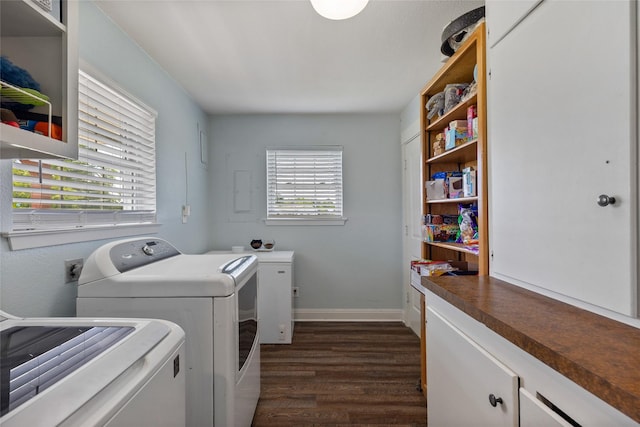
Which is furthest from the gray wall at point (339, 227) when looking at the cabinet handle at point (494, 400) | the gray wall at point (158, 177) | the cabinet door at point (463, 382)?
the cabinet handle at point (494, 400)

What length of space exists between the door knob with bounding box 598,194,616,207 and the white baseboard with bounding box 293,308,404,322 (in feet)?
9.11

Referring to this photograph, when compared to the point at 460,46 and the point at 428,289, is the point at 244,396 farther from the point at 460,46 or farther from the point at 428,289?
the point at 460,46

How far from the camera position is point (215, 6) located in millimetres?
1534

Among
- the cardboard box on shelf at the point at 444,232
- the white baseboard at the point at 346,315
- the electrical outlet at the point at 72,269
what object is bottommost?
the white baseboard at the point at 346,315

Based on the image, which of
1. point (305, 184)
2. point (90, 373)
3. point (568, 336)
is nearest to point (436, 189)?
point (568, 336)

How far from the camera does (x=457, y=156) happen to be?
1.73m

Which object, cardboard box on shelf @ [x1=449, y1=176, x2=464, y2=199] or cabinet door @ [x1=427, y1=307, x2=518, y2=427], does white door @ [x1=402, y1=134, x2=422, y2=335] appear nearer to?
cardboard box on shelf @ [x1=449, y1=176, x2=464, y2=199]

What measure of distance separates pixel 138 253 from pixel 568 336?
5.80 ft

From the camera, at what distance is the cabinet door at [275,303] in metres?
2.73

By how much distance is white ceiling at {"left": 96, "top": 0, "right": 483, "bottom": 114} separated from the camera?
5.16 feet

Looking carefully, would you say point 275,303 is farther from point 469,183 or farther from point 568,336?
point 568,336

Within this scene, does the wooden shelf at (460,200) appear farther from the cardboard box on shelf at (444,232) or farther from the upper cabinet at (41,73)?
the upper cabinet at (41,73)

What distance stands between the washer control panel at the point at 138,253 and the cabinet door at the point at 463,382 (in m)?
1.43

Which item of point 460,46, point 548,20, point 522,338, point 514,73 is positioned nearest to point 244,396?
point 522,338
